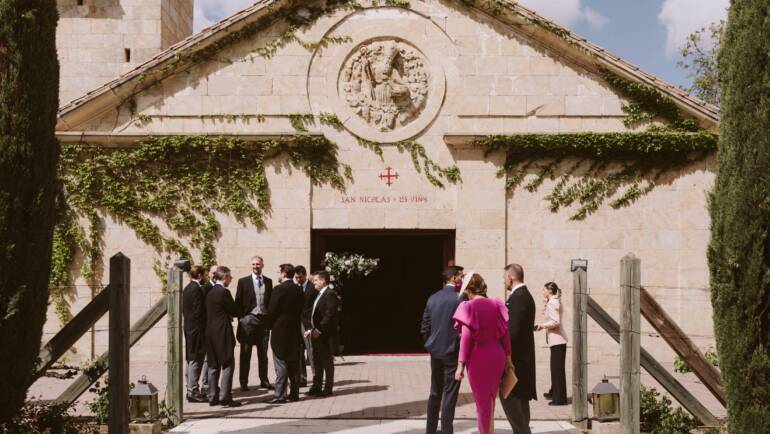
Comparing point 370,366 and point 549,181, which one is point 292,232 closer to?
point 370,366

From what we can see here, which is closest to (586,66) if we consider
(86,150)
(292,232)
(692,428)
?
(292,232)

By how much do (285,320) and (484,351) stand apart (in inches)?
157

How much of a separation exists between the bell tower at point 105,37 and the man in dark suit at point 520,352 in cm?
1404

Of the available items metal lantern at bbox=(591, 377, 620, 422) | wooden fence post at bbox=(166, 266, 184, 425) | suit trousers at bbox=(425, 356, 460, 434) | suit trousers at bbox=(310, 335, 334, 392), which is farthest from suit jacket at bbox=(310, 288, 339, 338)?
metal lantern at bbox=(591, 377, 620, 422)

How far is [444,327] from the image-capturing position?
8.73 meters

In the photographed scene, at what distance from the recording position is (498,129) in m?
15.6

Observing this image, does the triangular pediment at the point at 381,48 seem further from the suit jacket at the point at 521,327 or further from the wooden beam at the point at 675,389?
the wooden beam at the point at 675,389

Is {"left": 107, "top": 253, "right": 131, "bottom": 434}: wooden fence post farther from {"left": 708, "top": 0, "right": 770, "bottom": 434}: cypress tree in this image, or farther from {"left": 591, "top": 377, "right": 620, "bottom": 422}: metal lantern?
{"left": 708, "top": 0, "right": 770, "bottom": 434}: cypress tree

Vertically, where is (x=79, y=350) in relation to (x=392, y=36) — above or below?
below

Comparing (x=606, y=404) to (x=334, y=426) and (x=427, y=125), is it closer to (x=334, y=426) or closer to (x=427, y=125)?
(x=334, y=426)

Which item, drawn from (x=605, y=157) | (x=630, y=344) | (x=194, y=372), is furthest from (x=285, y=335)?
(x=605, y=157)

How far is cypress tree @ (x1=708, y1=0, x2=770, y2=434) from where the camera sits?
7.20m

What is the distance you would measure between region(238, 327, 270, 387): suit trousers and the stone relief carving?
534 cm

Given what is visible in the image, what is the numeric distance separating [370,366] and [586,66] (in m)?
7.36
